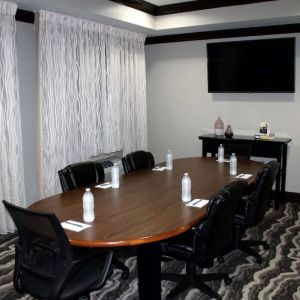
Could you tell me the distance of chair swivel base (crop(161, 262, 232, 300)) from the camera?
2.89m

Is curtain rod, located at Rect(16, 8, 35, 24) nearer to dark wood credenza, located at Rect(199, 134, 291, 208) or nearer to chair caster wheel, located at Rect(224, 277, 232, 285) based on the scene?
dark wood credenza, located at Rect(199, 134, 291, 208)

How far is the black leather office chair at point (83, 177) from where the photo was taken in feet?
10.7

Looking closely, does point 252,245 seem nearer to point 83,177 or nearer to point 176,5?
point 83,177

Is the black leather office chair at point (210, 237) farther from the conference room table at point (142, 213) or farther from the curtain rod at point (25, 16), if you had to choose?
the curtain rod at point (25, 16)

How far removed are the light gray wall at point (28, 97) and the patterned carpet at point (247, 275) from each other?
0.78 m

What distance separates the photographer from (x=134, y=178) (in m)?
3.62

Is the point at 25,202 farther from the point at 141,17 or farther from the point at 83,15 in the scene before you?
the point at 141,17

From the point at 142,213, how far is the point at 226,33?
A: 12.5 feet

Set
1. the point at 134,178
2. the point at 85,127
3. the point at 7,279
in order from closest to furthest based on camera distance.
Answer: the point at 7,279 < the point at 134,178 < the point at 85,127

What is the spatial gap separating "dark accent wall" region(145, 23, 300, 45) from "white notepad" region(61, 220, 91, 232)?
409 cm

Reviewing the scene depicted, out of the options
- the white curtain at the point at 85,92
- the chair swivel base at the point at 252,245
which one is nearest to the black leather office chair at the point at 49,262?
the chair swivel base at the point at 252,245

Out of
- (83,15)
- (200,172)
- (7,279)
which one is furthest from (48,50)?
(7,279)

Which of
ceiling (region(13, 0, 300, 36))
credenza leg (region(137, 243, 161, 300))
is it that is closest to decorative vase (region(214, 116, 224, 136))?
ceiling (region(13, 0, 300, 36))

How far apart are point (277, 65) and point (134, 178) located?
2853 mm
